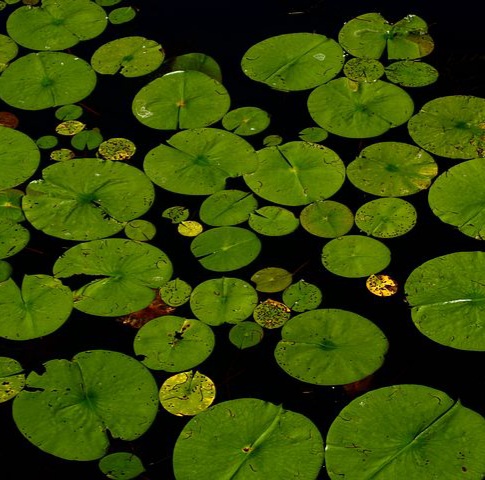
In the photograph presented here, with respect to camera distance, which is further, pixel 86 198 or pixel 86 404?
pixel 86 198

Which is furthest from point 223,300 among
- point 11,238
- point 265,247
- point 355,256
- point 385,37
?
point 385,37

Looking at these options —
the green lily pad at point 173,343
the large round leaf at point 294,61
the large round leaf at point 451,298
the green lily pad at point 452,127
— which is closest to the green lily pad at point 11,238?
the green lily pad at point 173,343

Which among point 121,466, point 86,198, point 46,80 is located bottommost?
point 121,466

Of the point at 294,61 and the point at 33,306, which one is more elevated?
the point at 294,61

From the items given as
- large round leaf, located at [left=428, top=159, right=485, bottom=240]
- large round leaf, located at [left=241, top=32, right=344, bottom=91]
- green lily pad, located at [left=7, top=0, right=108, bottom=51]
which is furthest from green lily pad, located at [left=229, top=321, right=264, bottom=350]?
green lily pad, located at [left=7, top=0, right=108, bottom=51]

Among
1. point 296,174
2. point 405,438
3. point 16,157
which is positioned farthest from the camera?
point 16,157

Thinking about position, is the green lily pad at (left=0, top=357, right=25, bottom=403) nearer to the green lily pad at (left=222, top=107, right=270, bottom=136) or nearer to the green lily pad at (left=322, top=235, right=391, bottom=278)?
the green lily pad at (left=322, top=235, right=391, bottom=278)

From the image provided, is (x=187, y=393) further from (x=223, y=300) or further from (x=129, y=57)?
(x=129, y=57)

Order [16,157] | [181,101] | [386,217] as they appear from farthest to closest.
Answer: [181,101] < [16,157] < [386,217]
